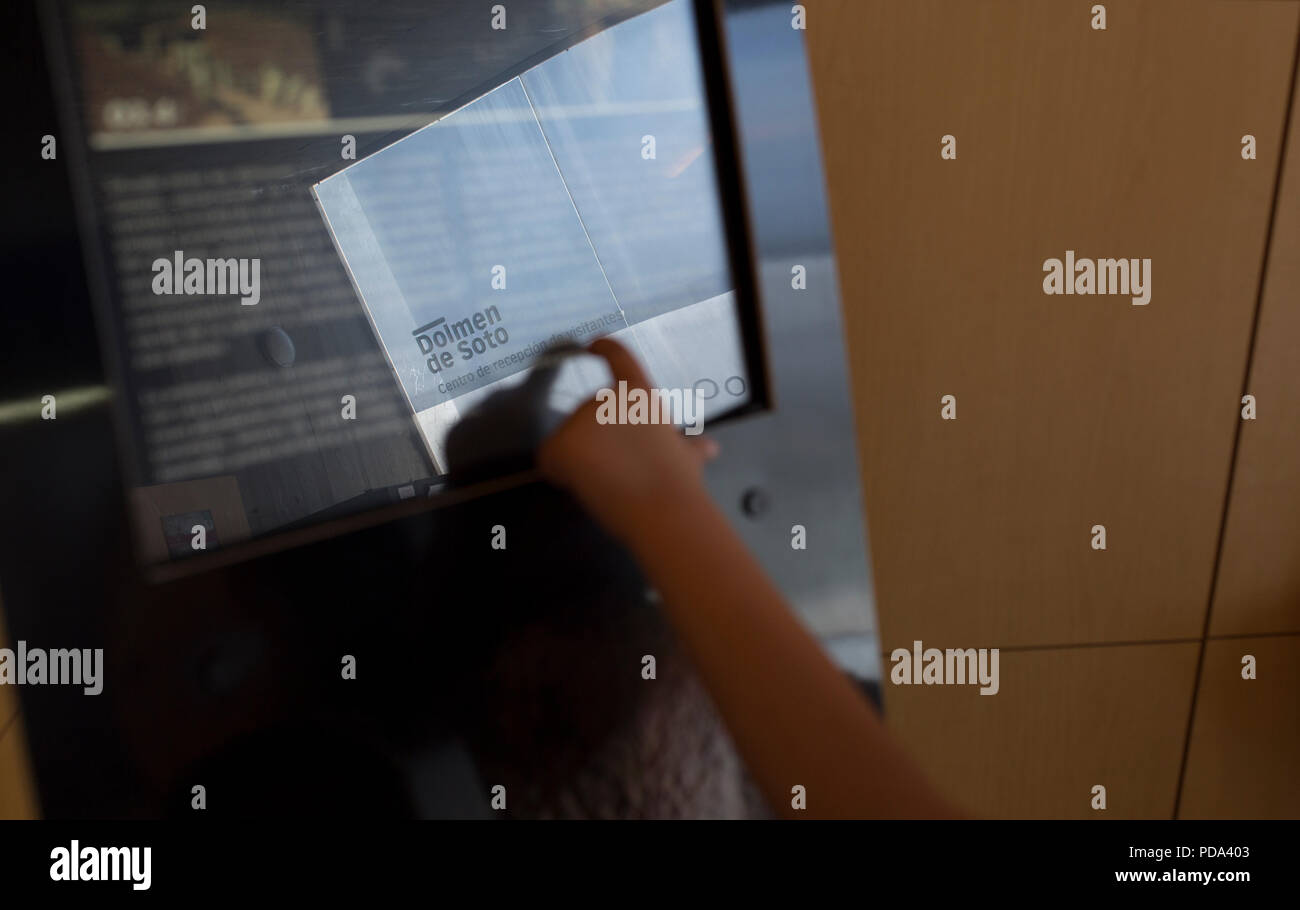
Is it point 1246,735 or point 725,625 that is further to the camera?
point 1246,735

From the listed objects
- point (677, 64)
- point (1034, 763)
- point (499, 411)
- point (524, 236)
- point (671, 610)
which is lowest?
point (1034, 763)

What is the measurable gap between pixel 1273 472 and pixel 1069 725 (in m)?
0.29

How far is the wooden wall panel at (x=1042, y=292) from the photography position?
0.66 meters

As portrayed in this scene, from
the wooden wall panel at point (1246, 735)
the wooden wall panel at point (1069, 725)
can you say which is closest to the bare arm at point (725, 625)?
the wooden wall panel at point (1069, 725)

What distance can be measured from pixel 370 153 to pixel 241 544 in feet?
0.80

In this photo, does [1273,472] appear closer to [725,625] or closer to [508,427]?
[725,625]

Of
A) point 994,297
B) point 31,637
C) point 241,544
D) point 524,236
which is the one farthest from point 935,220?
point 31,637

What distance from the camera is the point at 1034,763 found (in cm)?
70

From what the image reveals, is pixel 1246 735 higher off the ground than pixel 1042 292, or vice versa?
pixel 1042 292

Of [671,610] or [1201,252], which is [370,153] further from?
[1201,252]

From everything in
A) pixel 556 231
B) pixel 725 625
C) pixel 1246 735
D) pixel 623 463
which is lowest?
pixel 1246 735

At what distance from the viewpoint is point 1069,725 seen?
27.9 inches

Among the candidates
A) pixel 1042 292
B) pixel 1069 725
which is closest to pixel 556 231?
pixel 1042 292

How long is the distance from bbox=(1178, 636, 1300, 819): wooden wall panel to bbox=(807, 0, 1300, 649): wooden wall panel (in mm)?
72
